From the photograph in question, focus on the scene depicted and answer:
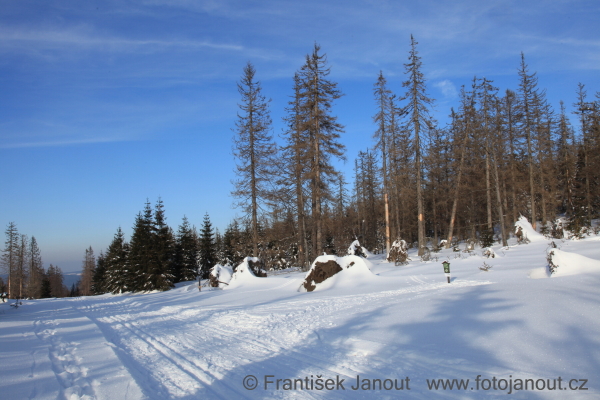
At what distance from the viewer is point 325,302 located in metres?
10.4

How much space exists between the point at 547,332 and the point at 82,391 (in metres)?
6.83

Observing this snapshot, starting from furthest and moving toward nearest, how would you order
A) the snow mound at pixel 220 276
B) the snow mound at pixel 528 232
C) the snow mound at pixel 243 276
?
the snow mound at pixel 528 232 < the snow mound at pixel 220 276 < the snow mound at pixel 243 276

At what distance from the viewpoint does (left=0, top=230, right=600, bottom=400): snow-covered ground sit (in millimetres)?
4410

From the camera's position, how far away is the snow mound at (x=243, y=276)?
18.7 m

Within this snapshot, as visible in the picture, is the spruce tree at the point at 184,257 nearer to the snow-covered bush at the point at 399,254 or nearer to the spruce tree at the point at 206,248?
the spruce tree at the point at 206,248

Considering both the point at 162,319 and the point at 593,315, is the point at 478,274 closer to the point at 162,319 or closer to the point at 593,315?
the point at 593,315

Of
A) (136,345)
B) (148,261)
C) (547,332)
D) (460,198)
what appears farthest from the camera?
(460,198)

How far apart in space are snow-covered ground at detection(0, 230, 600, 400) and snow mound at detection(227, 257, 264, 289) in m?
8.83

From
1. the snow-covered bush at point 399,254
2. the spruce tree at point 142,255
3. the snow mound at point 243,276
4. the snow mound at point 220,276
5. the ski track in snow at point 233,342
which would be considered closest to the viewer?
the ski track in snow at point 233,342

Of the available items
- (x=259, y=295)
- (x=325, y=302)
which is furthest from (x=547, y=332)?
(x=259, y=295)

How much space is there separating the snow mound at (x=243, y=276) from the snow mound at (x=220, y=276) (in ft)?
2.07

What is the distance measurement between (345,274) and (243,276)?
7271mm

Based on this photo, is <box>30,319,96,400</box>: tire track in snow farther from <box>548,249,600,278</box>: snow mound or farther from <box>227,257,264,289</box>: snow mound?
<box>227,257,264,289</box>: snow mound

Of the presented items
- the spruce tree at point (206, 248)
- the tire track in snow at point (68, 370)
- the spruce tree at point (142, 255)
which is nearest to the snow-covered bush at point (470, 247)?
the tire track in snow at point (68, 370)
